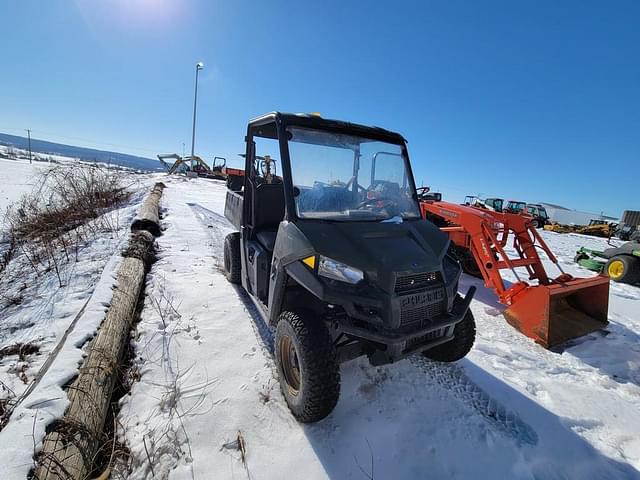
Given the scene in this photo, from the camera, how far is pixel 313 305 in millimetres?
2562

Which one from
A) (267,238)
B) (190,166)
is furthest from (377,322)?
(190,166)

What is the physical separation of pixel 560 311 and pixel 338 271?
3678 millimetres

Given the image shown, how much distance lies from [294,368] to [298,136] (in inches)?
76.5

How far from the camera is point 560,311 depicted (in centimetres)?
408

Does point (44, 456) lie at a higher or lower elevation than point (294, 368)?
lower

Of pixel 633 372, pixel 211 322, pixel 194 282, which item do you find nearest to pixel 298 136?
pixel 211 322

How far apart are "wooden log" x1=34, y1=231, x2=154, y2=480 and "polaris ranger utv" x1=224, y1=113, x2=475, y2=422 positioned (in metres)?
1.24

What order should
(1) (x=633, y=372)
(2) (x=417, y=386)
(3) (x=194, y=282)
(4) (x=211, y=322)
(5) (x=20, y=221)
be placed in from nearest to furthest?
(2) (x=417, y=386)
(1) (x=633, y=372)
(4) (x=211, y=322)
(3) (x=194, y=282)
(5) (x=20, y=221)

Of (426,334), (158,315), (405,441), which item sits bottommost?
(405,441)

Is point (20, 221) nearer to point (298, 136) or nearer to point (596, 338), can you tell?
point (298, 136)

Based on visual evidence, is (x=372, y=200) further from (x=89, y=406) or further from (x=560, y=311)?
(x=560, y=311)

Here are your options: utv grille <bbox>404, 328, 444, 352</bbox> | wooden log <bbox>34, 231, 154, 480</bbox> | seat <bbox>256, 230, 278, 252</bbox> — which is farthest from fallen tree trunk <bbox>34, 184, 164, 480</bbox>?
utv grille <bbox>404, 328, 444, 352</bbox>

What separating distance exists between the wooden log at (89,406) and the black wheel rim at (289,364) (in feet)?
4.10

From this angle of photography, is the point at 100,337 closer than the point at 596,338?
Yes
